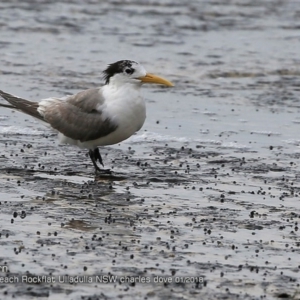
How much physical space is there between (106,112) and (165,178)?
95cm

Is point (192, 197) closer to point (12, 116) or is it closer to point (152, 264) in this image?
point (152, 264)

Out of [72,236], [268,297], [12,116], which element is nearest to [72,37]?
[12,116]

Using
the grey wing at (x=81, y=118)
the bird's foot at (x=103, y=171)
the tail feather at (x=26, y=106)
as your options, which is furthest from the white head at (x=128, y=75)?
the tail feather at (x=26, y=106)

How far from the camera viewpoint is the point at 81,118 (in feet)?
36.1

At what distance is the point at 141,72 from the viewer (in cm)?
1089

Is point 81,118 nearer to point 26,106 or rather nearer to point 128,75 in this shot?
point 128,75

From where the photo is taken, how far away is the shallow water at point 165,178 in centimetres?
721

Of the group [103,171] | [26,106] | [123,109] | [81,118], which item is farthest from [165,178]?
[26,106]

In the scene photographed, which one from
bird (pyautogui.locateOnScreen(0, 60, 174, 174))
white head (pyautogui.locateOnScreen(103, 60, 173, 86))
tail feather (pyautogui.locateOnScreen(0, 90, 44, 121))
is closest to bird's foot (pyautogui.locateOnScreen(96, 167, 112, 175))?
bird (pyautogui.locateOnScreen(0, 60, 174, 174))

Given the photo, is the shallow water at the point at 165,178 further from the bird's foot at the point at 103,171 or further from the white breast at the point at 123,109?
the white breast at the point at 123,109

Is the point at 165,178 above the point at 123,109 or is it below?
below

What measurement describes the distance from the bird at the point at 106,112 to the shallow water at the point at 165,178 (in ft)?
1.18

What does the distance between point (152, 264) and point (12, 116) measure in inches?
268

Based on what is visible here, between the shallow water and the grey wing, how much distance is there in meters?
0.39
